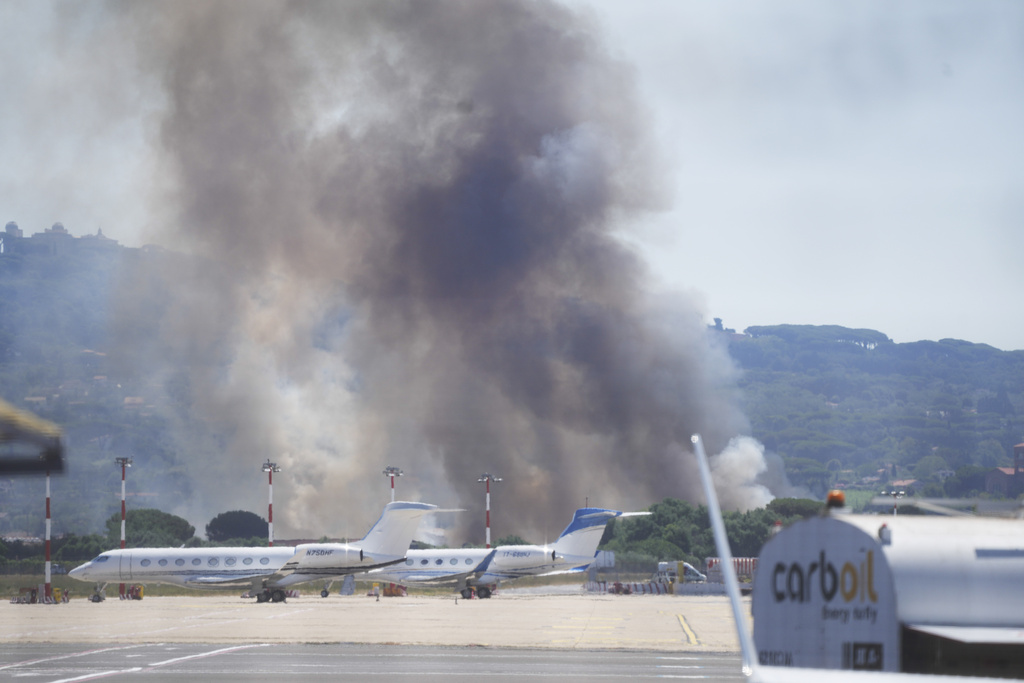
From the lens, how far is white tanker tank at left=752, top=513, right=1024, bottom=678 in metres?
9.84

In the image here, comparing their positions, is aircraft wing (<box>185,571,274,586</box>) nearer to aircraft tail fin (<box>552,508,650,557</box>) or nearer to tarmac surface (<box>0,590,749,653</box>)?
tarmac surface (<box>0,590,749,653</box>)

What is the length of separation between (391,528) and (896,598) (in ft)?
195

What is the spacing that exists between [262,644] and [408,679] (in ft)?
40.4

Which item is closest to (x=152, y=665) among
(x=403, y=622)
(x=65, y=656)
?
(x=65, y=656)

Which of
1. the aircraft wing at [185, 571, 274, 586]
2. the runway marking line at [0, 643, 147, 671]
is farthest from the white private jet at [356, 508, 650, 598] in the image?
the runway marking line at [0, 643, 147, 671]

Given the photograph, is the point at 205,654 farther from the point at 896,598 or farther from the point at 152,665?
the point at 896,598

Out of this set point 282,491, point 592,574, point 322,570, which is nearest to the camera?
point 322,570

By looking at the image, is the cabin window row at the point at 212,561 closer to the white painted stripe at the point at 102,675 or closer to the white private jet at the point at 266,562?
the white private jet at the point at 266,562

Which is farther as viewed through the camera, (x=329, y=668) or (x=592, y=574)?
(x=592, y=574)

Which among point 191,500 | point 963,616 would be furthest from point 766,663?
point 191,500

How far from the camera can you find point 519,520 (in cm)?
13638

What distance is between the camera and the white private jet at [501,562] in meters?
70.7

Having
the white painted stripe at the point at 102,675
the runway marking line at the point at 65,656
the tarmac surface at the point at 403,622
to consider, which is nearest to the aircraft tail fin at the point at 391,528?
the tarmac surface at the point at 403,622

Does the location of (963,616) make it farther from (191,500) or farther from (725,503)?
(191,500)
